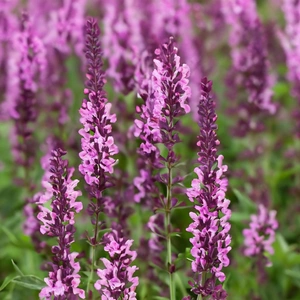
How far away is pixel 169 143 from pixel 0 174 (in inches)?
103

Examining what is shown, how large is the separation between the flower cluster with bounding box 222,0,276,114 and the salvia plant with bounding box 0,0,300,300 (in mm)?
12

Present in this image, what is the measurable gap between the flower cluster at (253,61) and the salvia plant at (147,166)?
0.5 inches

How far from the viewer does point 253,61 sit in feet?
13.3

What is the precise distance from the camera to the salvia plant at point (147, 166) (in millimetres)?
2328

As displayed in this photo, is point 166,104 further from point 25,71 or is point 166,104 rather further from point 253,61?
point 253,61

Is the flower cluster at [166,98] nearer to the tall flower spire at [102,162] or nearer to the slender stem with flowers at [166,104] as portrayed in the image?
the slender stem with flowers at [166,104]

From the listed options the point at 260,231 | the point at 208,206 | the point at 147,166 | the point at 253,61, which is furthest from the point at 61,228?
the point at 253,61

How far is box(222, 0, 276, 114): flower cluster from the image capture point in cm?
399

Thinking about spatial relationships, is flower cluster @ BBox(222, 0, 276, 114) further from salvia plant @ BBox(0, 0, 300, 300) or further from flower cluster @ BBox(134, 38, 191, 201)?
flower cluster @ BBox(134, 38, 191, 201)

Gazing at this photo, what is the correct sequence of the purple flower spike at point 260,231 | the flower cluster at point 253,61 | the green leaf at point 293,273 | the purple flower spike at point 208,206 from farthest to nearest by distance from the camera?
the flower cluster at point 253,61 < the green leaf at point 293,273 < the purple flower spike at point 260,231 < the purple flower spike at point 208,206

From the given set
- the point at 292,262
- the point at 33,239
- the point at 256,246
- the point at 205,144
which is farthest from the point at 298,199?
the point at 205,144

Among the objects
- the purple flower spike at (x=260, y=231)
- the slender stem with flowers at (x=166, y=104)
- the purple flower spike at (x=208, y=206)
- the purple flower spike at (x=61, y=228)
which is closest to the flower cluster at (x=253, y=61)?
the purple flower spike at (x=260, y=231)

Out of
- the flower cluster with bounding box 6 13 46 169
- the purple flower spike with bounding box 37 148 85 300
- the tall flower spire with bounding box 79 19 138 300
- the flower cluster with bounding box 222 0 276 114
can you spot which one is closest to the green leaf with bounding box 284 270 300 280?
the flower cluster with bounding box 222 0 276 114

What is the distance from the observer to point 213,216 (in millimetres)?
2283
